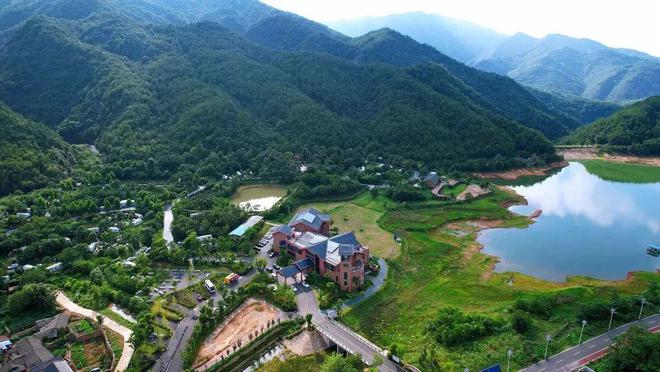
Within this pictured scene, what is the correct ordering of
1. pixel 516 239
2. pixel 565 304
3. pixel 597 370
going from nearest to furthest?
pixel 597 370, pixel 565 304, pixel 516 239

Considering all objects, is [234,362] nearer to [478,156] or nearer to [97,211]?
[97,211]

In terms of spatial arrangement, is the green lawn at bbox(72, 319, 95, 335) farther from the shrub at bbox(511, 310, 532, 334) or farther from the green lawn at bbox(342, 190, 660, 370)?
the shrub at bbox(511, 310, 532, 334)

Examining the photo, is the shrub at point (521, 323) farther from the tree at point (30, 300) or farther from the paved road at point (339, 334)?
the tree at point (30, 300)

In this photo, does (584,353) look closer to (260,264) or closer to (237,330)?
(237,330)


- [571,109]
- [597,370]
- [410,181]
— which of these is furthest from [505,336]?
[571,109]

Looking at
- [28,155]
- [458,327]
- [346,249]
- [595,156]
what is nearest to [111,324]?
[346,249]

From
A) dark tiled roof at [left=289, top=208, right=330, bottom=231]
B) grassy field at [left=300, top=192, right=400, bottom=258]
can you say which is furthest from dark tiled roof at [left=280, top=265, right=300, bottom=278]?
grassy field at [left=300, top=192, right=400, bottom=258]

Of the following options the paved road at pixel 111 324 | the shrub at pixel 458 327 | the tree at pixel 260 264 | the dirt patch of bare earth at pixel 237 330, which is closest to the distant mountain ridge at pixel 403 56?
the tree at pixel 260 264

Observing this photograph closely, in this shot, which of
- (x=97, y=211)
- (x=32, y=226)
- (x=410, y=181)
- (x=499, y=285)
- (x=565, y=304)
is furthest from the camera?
(x=410, y=181)
